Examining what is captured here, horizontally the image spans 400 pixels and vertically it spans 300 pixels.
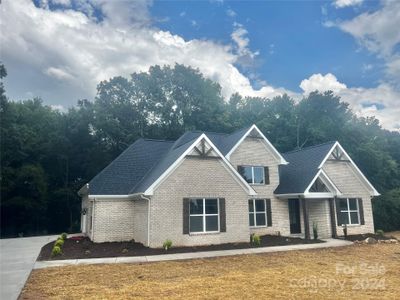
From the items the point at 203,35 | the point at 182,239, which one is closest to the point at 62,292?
the point at 182,239

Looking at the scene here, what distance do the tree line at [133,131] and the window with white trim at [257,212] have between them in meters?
12.3

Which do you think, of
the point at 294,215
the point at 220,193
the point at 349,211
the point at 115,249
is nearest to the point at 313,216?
the point at 294,215

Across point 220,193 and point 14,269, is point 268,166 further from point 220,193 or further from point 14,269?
point 14,269

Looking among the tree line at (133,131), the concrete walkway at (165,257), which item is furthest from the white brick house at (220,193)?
the tree line at (133,131)

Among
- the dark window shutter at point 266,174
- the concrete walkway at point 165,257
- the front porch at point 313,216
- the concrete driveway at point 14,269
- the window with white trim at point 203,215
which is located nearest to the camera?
the concrete driveway at point 14,269

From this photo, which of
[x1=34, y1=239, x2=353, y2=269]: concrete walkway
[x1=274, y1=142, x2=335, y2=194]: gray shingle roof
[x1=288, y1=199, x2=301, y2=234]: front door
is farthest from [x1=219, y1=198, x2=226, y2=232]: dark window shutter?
[x1=288, y1=199, x2=301, y2=234]: front door

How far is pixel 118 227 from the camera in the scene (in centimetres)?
1814

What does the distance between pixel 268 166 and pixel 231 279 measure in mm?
14188

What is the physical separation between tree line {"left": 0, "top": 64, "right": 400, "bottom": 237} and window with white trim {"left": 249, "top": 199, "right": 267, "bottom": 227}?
12.3 meters

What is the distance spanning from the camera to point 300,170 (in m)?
23.3

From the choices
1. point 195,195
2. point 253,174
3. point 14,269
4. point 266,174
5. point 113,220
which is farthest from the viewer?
point 266,174

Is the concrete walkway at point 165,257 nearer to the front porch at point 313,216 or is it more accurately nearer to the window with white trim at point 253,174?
the front porch at point 313,216

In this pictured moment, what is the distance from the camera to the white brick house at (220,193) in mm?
16438

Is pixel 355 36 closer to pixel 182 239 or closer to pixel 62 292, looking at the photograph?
pixel 182 239
